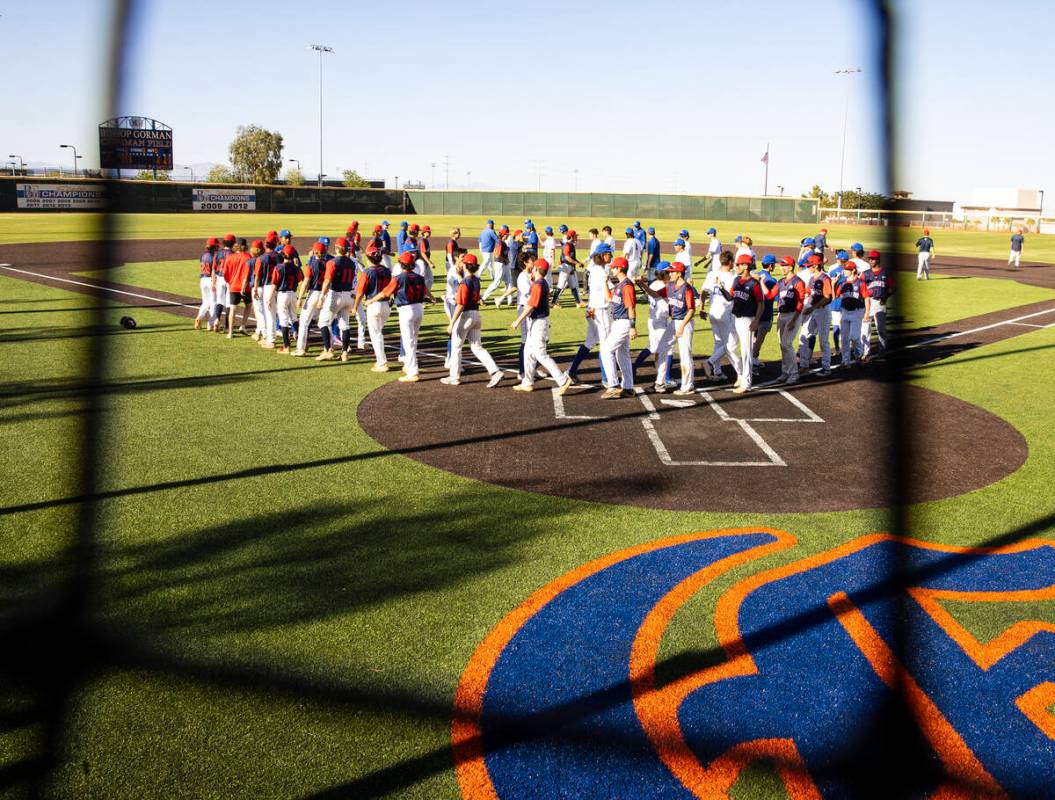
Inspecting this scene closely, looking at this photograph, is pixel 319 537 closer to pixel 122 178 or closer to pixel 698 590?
pixel 698 590

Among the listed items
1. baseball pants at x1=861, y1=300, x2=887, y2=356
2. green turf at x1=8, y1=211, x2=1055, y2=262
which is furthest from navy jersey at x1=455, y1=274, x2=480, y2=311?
green turf at x1=8, y1=211, x2=1055, y2=262

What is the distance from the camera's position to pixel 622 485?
9133 mm

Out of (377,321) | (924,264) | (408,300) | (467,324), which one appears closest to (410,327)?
(408,300)

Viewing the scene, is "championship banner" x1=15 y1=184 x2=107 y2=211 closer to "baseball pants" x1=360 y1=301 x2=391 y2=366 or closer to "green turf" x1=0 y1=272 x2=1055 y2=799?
"baseball pants" x1=360 y1=301 x2=391 y2=366

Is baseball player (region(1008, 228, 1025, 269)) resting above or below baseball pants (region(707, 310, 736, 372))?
above

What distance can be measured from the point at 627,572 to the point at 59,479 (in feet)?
20.0

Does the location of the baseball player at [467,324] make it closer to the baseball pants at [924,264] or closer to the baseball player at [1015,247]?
the baseball pants at [924,264]

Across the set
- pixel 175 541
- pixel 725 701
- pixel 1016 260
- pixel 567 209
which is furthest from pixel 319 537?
pixel 567 209

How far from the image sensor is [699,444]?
1084 centimetres

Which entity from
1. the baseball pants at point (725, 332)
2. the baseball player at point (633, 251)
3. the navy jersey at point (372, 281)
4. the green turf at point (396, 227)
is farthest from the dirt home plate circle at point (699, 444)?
the green turf at point (396, 227)

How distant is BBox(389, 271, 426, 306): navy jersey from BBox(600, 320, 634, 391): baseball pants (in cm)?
315

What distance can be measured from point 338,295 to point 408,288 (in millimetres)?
2380

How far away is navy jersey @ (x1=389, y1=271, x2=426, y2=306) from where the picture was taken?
13578 mm

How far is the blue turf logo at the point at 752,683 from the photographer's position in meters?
Answer: 4.67
